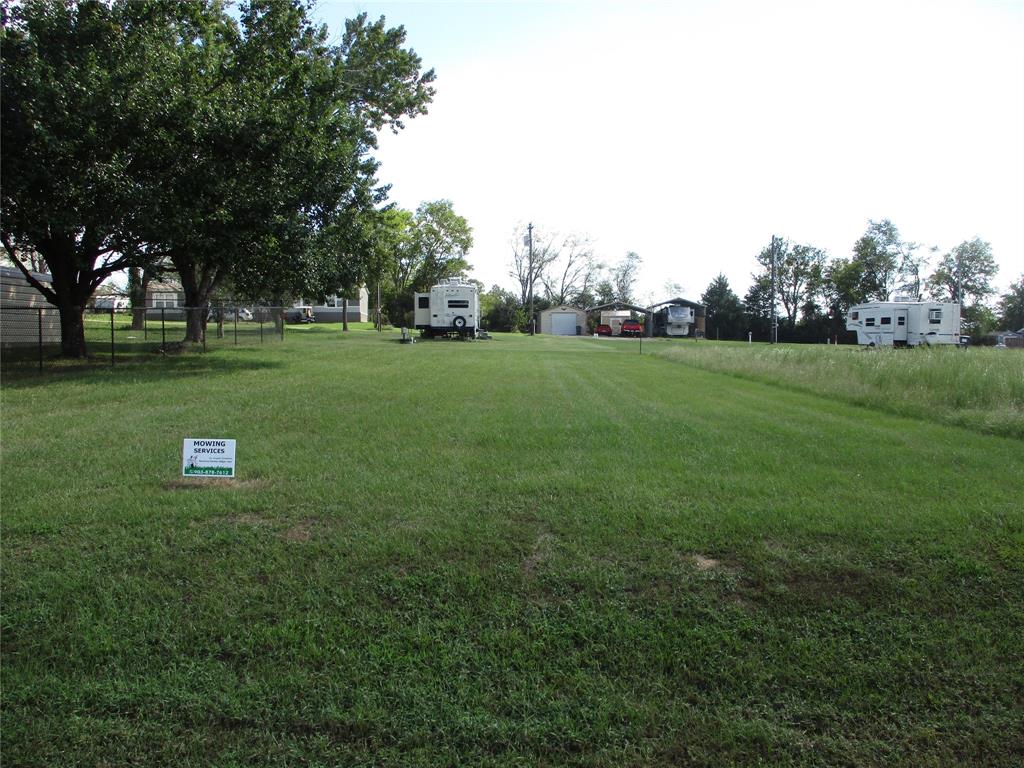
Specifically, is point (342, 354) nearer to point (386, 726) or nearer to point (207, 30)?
point (207, 30)

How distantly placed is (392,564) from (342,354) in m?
19.8

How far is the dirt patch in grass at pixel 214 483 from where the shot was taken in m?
5.92

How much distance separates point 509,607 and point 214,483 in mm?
3459

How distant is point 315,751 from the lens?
278cm

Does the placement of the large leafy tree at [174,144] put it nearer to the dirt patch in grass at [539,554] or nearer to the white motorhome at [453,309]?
the dirt patch in grass at [539,554]

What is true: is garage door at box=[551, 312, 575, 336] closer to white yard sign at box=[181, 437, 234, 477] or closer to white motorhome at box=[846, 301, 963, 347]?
white motorhome at box=[846, 301, 963, 347]

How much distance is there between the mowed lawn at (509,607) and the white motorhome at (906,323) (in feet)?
113

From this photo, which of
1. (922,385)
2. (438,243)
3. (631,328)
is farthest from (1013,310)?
(922,385)

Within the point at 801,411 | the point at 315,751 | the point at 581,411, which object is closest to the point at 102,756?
the point at 315,751

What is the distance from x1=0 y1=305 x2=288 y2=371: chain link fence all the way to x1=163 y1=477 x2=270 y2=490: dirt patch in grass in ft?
35.6

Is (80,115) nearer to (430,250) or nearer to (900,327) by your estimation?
(900,327)

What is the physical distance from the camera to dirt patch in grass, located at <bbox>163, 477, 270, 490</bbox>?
5922mm

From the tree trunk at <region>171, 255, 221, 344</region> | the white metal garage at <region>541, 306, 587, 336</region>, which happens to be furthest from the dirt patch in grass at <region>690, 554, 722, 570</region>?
the white metal garage at <region>541, 306, 587, 336</region>

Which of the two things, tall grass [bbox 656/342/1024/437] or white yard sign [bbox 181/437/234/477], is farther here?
tall grass [bbox 656/342/1024/437]
